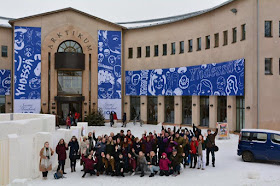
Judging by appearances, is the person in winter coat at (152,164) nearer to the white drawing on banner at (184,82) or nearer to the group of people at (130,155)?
the group of people at (130,155)

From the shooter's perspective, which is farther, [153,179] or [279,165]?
[279,165]

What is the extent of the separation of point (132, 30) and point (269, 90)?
1844cm

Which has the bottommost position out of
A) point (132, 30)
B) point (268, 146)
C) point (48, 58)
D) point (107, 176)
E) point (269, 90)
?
point (107, 176)

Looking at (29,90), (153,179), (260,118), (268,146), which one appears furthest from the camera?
(29,90)

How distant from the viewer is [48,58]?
3441 centimetres

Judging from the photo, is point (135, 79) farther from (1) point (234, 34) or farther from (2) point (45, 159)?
(2) point (45, 159)

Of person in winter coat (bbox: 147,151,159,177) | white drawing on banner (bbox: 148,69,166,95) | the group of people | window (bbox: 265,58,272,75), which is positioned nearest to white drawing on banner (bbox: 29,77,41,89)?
white drawing on banner (bbox: 148,69,166,95)

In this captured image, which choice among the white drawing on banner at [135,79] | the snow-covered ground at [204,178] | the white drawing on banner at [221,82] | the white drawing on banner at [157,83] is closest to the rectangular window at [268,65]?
the white drawing on banner at [221,82]

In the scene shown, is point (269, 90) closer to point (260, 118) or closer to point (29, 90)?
point (260, 118)

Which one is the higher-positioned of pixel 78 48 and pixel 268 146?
pixel 78 48

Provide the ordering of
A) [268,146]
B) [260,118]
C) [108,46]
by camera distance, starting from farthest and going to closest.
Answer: [108,46] < [260,118] < [268,146]

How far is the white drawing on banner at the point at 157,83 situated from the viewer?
34.0 m

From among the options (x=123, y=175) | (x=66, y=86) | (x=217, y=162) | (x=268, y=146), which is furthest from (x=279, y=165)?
(x=66, y=86)

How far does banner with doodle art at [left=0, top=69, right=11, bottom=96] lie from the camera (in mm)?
34503
